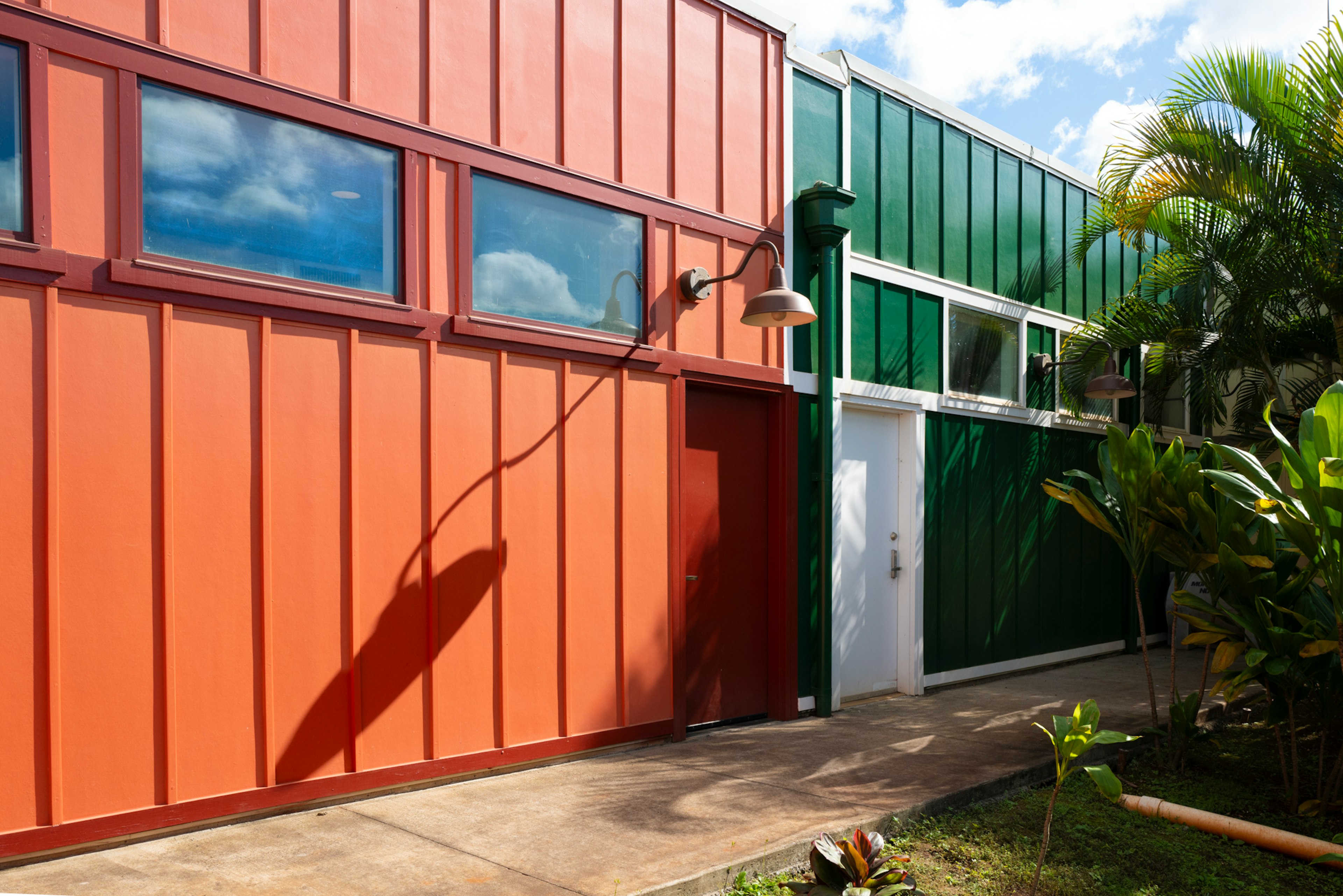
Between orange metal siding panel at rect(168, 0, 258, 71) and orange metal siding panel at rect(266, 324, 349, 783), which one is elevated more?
orange metal siding panel at rect(168, 0, 258, 71)

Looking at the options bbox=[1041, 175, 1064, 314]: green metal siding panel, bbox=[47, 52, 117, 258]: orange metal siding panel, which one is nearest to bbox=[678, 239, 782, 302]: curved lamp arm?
bbox=[47, 52, 117, 258]: orange metal siding panel

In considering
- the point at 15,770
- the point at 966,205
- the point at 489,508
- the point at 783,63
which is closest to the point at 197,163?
the point at 489,508

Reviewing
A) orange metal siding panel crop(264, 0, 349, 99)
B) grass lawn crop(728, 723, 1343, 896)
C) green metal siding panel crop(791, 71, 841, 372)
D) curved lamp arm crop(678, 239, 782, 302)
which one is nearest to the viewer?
grass lawn crop(728, 723, 1343, 896)

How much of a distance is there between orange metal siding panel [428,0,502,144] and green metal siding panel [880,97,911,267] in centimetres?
392

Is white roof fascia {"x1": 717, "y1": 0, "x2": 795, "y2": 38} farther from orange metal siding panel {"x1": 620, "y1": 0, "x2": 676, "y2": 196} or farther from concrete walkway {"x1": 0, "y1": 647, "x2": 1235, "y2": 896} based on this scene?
concrete walkway {"x1": 0, "y1": 647, "x2": 1235, "y2": 896}

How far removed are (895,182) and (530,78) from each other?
384 cm

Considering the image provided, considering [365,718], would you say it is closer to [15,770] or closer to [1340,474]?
[15,770]

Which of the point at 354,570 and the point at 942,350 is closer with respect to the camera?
the point at 354,570

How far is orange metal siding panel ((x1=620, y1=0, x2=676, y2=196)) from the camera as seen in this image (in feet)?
21.2

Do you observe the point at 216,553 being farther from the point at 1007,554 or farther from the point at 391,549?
the point at 1007,554

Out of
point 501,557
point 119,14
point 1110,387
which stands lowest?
point 501,557

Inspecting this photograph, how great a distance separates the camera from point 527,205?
5.92 meters

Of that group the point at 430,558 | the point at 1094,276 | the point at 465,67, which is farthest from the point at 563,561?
the point at 1094,276

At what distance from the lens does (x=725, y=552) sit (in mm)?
7145
